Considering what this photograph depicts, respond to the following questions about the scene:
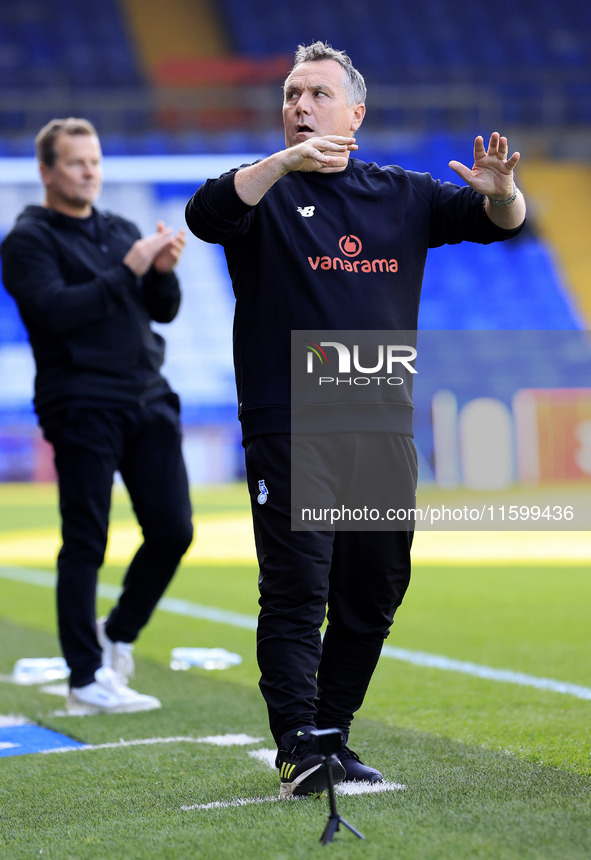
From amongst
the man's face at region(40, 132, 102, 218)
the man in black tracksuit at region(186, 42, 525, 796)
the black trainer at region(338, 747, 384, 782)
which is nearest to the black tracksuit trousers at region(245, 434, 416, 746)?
the man in black tracksuit at region(186, 42, 525, 796)

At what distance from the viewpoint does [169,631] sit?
543cm

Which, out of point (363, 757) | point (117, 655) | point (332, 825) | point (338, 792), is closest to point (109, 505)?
point (117, 655)

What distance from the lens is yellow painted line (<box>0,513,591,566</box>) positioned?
8.88m

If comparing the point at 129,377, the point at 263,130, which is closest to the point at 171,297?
the point at 129,377

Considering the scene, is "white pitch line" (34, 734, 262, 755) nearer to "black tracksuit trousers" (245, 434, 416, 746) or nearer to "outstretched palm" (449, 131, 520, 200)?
"black tracksuit trousers" (245, 434, 416, 746)

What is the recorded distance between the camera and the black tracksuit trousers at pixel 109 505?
360 centimetres

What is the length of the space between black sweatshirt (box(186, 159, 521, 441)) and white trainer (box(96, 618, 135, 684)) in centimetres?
168

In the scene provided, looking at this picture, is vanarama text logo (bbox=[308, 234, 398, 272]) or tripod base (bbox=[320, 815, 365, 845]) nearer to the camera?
tripod base (bbox=[320, 815, 365, 845])

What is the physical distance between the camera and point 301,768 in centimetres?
221

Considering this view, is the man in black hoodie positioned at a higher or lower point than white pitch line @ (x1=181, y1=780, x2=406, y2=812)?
higher

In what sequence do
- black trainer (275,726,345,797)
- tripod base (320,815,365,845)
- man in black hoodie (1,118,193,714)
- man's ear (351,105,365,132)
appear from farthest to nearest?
man in black hoodie (1,118,193,714), man's ear (351,105,365,132), black trainer (275,726,345,797), tripod base (320,815,365,845)

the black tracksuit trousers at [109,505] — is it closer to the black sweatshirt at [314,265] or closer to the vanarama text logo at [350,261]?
the black sweatshirt at [314,265]

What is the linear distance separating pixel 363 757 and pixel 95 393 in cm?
154

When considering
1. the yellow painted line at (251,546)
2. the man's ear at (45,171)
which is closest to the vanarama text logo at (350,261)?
the man's ear at (45,171)
